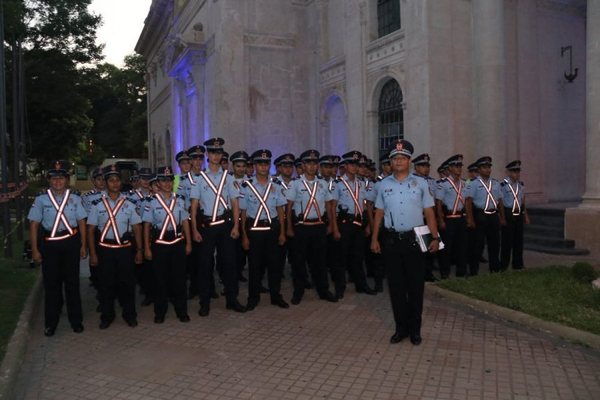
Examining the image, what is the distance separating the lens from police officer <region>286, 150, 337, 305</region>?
7.52m

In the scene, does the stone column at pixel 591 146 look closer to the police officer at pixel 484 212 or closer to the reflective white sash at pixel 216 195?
the police officer at pixel 484 212

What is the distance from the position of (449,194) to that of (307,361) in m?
4.80

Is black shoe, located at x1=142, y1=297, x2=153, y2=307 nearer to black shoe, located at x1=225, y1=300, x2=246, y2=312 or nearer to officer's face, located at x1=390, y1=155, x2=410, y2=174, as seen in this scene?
black shoe, located at x1=225, y1=300, x2=246, y2=312

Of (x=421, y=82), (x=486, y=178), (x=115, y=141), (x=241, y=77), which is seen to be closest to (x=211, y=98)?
(x=241, y=77)

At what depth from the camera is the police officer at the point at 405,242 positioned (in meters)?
5.62

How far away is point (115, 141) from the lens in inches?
2721

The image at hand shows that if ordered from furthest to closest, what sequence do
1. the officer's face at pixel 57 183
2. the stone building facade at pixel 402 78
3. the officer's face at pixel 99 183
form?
1. the stone building facade at pixel 402 78
2. the officer's face at pixel 99 183
3. the officer's face at pixel 57 183

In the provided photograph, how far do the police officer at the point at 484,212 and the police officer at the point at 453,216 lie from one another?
0.67 ft

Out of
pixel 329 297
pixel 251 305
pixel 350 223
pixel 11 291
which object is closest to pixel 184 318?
pixel 251 305

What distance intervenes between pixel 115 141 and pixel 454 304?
6807 cm

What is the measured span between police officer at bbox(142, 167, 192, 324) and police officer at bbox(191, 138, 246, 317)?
0.21m

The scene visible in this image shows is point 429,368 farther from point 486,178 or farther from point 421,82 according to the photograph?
point 421,82

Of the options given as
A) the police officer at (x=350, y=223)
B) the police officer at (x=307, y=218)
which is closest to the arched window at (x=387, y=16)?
the police officer at (x=350, y=223)

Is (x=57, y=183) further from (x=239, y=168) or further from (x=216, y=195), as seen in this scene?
(x=239, y=168)
